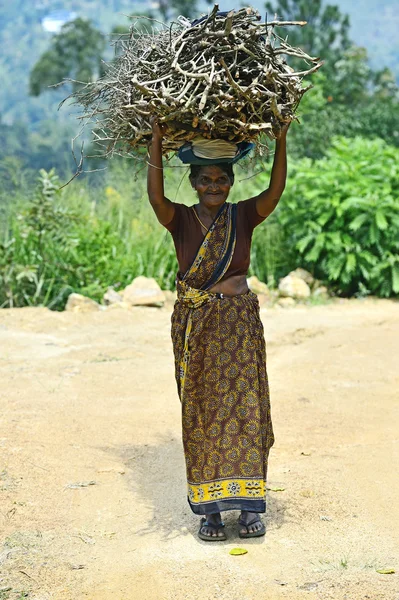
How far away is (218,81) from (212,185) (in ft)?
1.72

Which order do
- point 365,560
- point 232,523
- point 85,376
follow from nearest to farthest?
point 365,560
point 232,523
point 85,376

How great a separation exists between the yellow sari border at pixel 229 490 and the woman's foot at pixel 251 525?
110mm

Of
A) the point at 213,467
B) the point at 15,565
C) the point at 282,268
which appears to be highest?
the point at 282,268

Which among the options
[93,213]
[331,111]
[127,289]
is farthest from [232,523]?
[331,111]

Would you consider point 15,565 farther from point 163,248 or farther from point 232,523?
point 163,248

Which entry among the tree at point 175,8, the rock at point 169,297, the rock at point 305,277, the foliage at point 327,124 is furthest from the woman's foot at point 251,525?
the tree at point 175,8

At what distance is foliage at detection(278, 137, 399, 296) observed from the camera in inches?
377

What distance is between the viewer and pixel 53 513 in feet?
13.7

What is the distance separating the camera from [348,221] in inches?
390

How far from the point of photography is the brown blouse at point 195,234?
375 centimetres

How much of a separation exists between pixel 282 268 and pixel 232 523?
22.3 feet

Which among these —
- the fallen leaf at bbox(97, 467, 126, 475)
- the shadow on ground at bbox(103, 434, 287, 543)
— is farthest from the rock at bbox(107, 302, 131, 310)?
the fallen leaf at bbox(97, 467, 126, 475)

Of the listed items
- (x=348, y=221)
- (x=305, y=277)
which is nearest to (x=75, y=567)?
(x=305, y=277)

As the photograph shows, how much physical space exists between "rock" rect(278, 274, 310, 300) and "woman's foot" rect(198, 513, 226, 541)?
6.01 m
